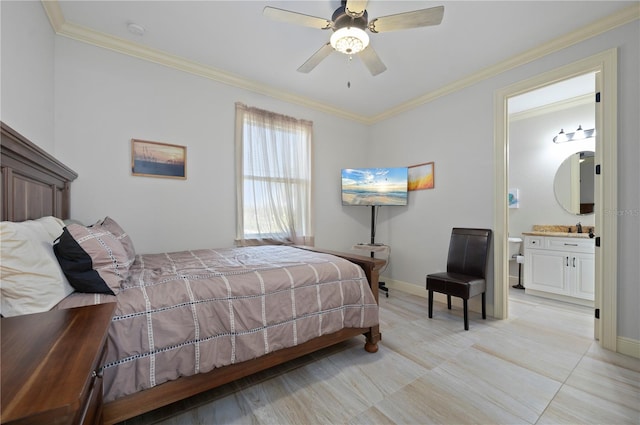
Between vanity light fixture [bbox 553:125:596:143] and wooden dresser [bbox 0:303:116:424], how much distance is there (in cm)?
537

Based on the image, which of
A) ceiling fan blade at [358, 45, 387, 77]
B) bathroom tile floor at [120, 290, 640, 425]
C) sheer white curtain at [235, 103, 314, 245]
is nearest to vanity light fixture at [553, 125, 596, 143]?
bathroom tile floor at [120, 290, 640, 425]

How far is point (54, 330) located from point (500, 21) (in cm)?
342

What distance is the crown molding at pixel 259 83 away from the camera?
2.22m

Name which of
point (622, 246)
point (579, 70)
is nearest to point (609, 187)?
point (622, 246)

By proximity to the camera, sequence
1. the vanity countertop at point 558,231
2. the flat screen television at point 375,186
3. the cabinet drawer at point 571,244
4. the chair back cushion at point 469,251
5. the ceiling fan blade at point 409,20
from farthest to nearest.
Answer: the flat screen television at point 375,186
the vanity countertop at point 558,231
the cabinet drawer at point 571,244
the chair back cushion at point 469,251
the ceiling fan blade at point 409,20

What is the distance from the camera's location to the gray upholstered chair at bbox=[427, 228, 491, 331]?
2.66m

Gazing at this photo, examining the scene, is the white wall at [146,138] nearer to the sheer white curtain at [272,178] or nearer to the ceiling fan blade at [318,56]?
the sheer white curtain at [272,178]

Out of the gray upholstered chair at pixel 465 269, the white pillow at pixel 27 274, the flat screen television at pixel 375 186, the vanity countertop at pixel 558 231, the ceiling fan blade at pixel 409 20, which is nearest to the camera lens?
the white pillow at pixel 27 274

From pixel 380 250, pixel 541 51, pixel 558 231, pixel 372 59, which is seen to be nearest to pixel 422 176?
pixel 380 250

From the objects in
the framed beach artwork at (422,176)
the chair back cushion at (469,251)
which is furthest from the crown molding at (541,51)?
the chair back cushion at (469,251)

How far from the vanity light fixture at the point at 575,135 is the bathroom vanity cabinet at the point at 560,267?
57.3 inches

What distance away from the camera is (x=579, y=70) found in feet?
7.99

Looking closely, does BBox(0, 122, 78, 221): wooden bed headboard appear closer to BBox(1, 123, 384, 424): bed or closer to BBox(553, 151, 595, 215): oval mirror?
BBox(1, 123, 384, 424): bed

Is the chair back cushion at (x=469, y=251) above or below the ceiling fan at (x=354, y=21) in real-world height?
below
